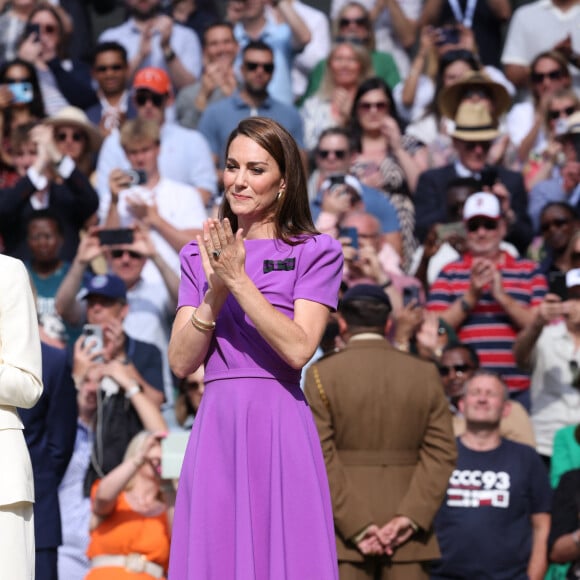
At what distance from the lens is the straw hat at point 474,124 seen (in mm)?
11508

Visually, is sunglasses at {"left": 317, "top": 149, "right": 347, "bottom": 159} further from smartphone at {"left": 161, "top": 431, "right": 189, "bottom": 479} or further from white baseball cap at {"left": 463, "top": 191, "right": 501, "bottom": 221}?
smartphone at {"left": 161, "top": 431, "right": 189, "bottom": 479}

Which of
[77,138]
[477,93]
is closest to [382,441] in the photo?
[477,93]

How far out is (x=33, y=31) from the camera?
13.5m

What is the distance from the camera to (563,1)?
1386 cm

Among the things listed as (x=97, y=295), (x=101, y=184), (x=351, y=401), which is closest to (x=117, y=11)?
(x=101, y=184)

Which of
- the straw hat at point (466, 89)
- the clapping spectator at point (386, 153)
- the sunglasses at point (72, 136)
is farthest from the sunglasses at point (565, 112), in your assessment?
the sunglasses at point (72, 136)

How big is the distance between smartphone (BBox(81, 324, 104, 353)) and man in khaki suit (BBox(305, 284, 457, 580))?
7.29 feet

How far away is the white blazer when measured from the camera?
15.8 ft

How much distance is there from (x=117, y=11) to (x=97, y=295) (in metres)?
6.76

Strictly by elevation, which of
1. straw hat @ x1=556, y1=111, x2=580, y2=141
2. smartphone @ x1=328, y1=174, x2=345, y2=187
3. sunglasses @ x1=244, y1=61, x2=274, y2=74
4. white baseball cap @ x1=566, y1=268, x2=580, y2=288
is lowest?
white baseball cap @ x1=566, y1=268, x2=580, y2=288

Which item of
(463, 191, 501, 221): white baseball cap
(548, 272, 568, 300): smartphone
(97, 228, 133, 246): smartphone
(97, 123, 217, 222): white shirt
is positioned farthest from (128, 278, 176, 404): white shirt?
(548, 272, 568, 300): smartphone

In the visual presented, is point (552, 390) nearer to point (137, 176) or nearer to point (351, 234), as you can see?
point (351, 234)

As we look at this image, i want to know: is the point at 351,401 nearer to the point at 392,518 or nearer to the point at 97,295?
the point at 392,518

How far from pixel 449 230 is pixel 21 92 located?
13.9 ft
